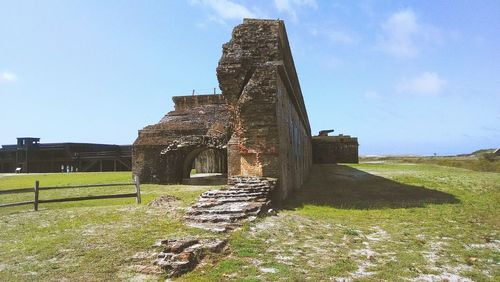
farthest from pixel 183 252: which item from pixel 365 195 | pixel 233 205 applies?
pixel 365 195

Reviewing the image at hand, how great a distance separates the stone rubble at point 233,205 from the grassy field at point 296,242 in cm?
36

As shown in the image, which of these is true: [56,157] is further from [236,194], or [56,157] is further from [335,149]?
[236,194]

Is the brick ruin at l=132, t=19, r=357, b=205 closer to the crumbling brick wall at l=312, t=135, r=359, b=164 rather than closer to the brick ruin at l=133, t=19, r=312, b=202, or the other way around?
the brick ruin at l=133, t=19, r=312, b=202

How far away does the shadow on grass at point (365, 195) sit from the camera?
12.1 metres

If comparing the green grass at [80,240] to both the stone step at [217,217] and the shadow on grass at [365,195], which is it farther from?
the shadow on grass at [365,195]

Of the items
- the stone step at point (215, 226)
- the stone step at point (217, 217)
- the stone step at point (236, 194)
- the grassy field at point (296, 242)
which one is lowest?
the grassy field at point (296, 242)

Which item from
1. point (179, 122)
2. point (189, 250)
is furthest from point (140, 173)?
→ point (189, 250)

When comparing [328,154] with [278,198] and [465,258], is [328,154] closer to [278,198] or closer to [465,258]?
[278,198]

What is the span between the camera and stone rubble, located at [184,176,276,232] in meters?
8.42

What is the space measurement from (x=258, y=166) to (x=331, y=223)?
3.37 metres

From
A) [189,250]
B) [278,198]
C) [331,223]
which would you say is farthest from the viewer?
[278,198]

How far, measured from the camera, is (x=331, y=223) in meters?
9.18

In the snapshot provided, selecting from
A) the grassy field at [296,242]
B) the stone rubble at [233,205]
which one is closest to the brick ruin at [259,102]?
the stone rubble at [233,205]

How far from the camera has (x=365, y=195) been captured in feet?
46.2
